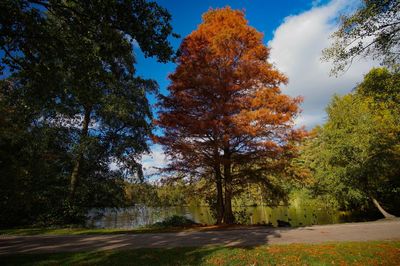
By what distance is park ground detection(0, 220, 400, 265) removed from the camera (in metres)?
7.84

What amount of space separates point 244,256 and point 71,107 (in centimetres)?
1592

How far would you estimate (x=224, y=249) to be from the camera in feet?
29.4

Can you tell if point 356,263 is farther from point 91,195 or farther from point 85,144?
point 91,195

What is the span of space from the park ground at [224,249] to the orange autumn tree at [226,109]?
4.11 meters

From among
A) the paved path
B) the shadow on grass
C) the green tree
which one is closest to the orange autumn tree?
the paved path

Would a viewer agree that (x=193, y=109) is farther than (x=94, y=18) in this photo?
Yes

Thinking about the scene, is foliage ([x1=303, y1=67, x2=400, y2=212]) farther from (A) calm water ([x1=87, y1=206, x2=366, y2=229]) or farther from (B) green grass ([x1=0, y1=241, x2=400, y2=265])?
(B) green grass ([x1=0, y1=241, x2=400, y2=265])

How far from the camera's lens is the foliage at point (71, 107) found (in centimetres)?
744

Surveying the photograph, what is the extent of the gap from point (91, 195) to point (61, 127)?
550 cm

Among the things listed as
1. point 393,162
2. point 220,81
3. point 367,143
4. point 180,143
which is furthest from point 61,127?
point 393,162

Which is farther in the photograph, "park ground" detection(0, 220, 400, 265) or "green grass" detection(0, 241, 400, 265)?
"park ground" detection(0, 220, 400, 265)

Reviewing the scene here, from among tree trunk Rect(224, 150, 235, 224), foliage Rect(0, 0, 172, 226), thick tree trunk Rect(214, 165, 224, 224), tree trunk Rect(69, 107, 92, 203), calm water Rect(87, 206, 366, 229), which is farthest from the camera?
calm water Rect(87, 206, 366, 229)

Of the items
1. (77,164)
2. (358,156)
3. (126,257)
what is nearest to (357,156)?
(358,156)

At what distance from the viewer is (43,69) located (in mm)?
8133
